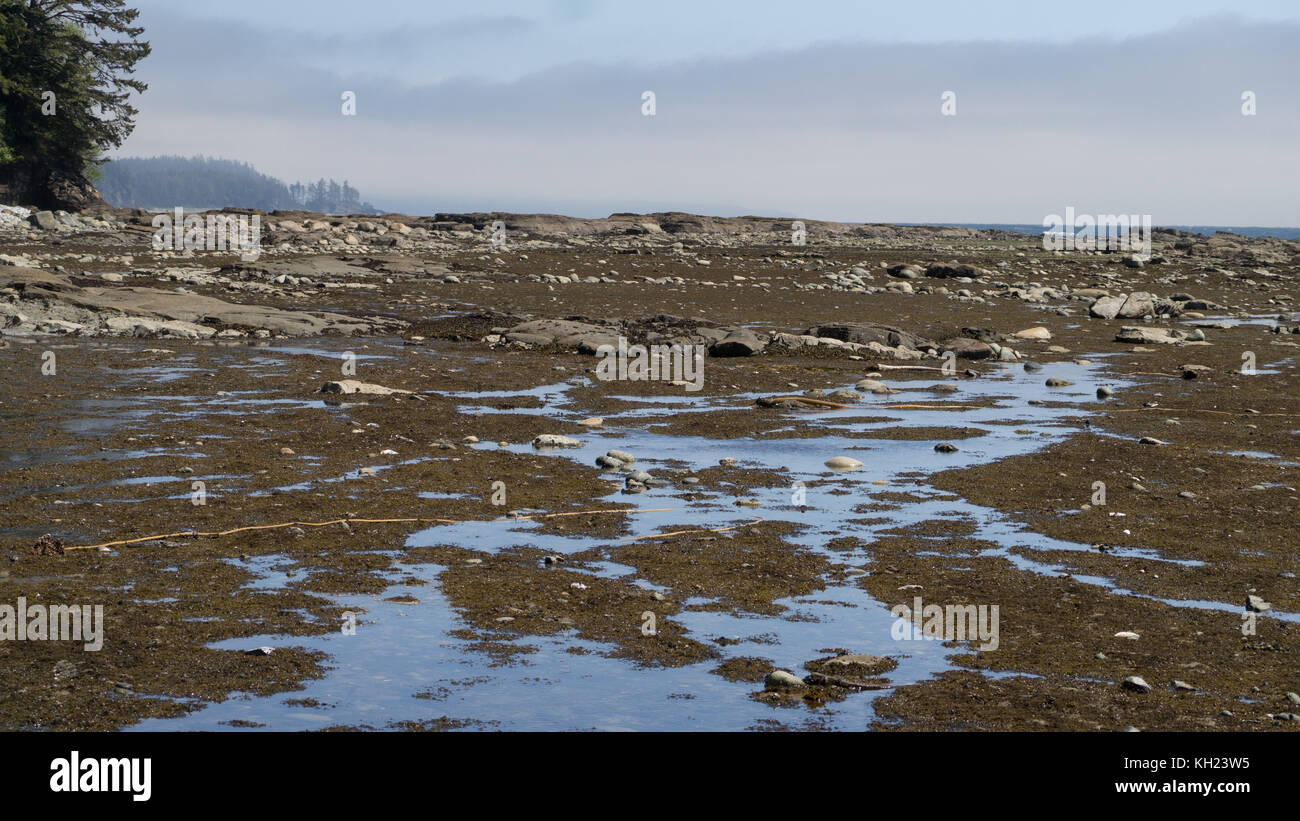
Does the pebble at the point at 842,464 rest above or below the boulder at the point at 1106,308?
below

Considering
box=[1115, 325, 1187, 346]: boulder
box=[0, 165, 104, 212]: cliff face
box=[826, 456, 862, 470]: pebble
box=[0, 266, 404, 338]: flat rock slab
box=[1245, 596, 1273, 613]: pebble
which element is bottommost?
box=[1245, 596, 1273, 613]: pebble

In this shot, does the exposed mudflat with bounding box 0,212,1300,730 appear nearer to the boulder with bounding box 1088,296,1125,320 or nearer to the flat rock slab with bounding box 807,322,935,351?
the flat rock slab with bounding box 807,322,935,351

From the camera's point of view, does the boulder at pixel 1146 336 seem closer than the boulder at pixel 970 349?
No

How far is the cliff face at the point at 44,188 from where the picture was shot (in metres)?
67.9

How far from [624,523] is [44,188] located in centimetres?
6919

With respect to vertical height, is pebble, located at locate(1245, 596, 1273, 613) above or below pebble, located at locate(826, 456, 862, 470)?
below

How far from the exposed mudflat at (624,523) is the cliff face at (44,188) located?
149ft

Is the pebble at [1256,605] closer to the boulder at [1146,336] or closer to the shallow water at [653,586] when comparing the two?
the shallow water at [653,586]

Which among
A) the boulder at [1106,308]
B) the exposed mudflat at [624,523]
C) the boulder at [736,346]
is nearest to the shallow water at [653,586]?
the exposed mudflat at [624,523]

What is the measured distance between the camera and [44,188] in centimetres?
6988

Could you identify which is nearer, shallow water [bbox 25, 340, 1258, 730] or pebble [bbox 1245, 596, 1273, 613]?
shallow water [bbox 25, 340, 1258, 730]

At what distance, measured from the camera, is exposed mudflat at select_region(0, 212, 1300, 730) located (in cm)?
770

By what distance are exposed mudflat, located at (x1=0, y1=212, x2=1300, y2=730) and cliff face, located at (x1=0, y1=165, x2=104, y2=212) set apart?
149ft

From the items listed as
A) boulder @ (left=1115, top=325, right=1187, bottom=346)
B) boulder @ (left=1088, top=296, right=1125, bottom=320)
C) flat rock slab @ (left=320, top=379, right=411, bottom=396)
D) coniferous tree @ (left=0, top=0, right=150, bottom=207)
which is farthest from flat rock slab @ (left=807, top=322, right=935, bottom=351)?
coniferous tree @ (left=0, top=0, right=150, bottom=207)
